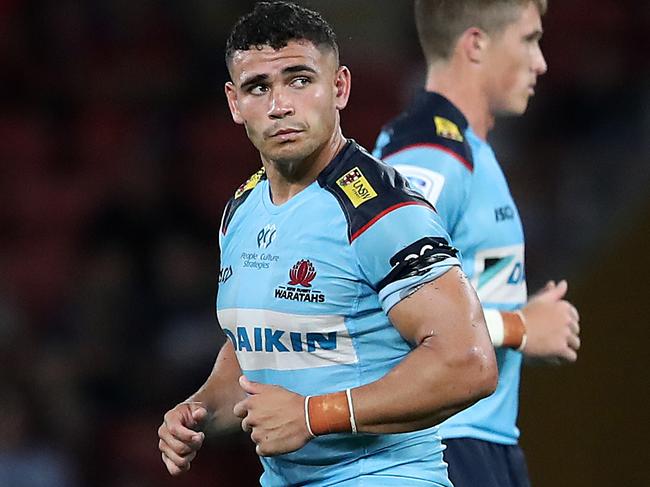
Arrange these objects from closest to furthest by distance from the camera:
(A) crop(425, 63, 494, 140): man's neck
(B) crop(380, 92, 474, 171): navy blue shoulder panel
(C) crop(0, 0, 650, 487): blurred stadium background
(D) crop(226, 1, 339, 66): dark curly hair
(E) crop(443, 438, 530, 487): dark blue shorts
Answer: (D) crop(226, 1, 339, 66): dark curly hair, (E) crop(443, 438, 530, 487): dark blue shorts, (B) crop(380, 92, 474, 171): navy blue shoulder panel, (A) crop(425, 63, 494, 140): man's neck, (C) crop(0, 0, 650, 487): blurred stadium background

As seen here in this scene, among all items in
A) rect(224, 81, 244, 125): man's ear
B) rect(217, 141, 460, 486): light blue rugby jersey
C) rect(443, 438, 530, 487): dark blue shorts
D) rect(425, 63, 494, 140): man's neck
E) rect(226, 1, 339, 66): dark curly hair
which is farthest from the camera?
rect(425, 63, 494, 140): man's neck

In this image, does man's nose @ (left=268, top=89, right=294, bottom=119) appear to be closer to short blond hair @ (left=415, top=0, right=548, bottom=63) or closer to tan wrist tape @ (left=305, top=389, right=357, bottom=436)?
tan wrist tape @ (left=305, top=389, right=357, bottom=436)

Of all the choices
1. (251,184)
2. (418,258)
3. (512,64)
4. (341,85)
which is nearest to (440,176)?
(512,64)

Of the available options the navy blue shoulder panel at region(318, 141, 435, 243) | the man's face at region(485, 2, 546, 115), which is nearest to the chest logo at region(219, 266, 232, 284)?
the navy blue shoulder panel at region(318, 141, 435, 243)

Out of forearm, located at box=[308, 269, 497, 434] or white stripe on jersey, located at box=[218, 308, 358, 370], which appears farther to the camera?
white stripe on jersey, located at box=[218, 308, 358, 370]

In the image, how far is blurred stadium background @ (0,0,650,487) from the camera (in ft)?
23.2

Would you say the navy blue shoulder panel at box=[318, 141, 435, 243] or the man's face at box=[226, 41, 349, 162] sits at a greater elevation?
the man's face at box=[226, 41, 349, 162]

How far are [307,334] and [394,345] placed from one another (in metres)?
0.21

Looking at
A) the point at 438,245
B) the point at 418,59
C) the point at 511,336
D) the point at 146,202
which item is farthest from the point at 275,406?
the point at 418,59

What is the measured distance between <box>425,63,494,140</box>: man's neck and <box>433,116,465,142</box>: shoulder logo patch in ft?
0.60

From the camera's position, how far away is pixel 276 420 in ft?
9.33

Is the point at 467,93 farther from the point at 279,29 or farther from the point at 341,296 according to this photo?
the point at 341,296

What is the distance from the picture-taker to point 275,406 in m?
2.86

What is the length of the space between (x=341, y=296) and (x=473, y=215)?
129cm
